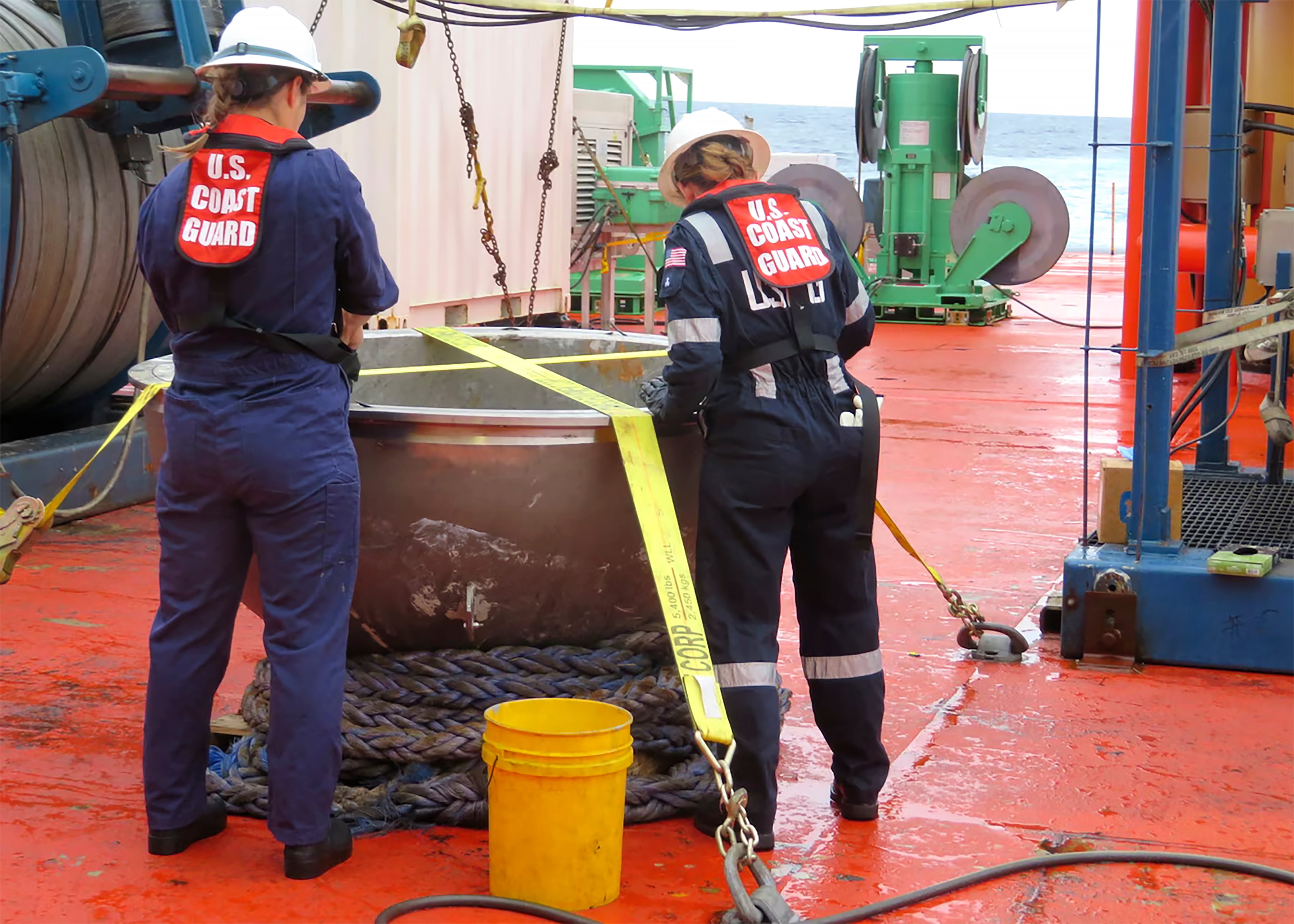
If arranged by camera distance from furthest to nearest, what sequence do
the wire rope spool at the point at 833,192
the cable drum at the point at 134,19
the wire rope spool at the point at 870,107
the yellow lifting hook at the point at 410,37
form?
the wire rope spool at the point at 870,107 → the wire rope spool at the point at 833,192 → the cable drum at the point at 134,19 → the yellow lifting hook at the point at 410,37

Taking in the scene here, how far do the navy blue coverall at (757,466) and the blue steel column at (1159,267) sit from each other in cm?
185

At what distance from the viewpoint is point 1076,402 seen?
11188mm

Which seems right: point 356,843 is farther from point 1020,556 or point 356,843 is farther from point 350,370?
point 1020,556

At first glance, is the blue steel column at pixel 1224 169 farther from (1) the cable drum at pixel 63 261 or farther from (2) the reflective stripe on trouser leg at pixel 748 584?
(1) the cable drum at pixel 63 261

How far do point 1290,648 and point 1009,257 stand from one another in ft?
13.3

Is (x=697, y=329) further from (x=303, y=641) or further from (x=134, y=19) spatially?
(x=134, y=19)

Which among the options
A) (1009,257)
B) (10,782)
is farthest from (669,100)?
(10,782)

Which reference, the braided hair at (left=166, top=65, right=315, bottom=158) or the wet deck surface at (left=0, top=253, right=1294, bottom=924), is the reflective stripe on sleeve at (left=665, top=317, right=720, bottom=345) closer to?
the braided hair at (left=166, top=65, right=315, bottom=158)

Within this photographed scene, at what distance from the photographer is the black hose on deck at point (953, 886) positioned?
3059 millimetres

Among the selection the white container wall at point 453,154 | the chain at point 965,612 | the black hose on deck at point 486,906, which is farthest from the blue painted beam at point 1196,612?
the white container wall at point 453,154

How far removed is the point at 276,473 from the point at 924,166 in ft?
44.5

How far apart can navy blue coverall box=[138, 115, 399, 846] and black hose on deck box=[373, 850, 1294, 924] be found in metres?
0.39

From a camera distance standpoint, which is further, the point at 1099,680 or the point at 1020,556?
the point at 1020,556

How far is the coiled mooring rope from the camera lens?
12.0 ft
